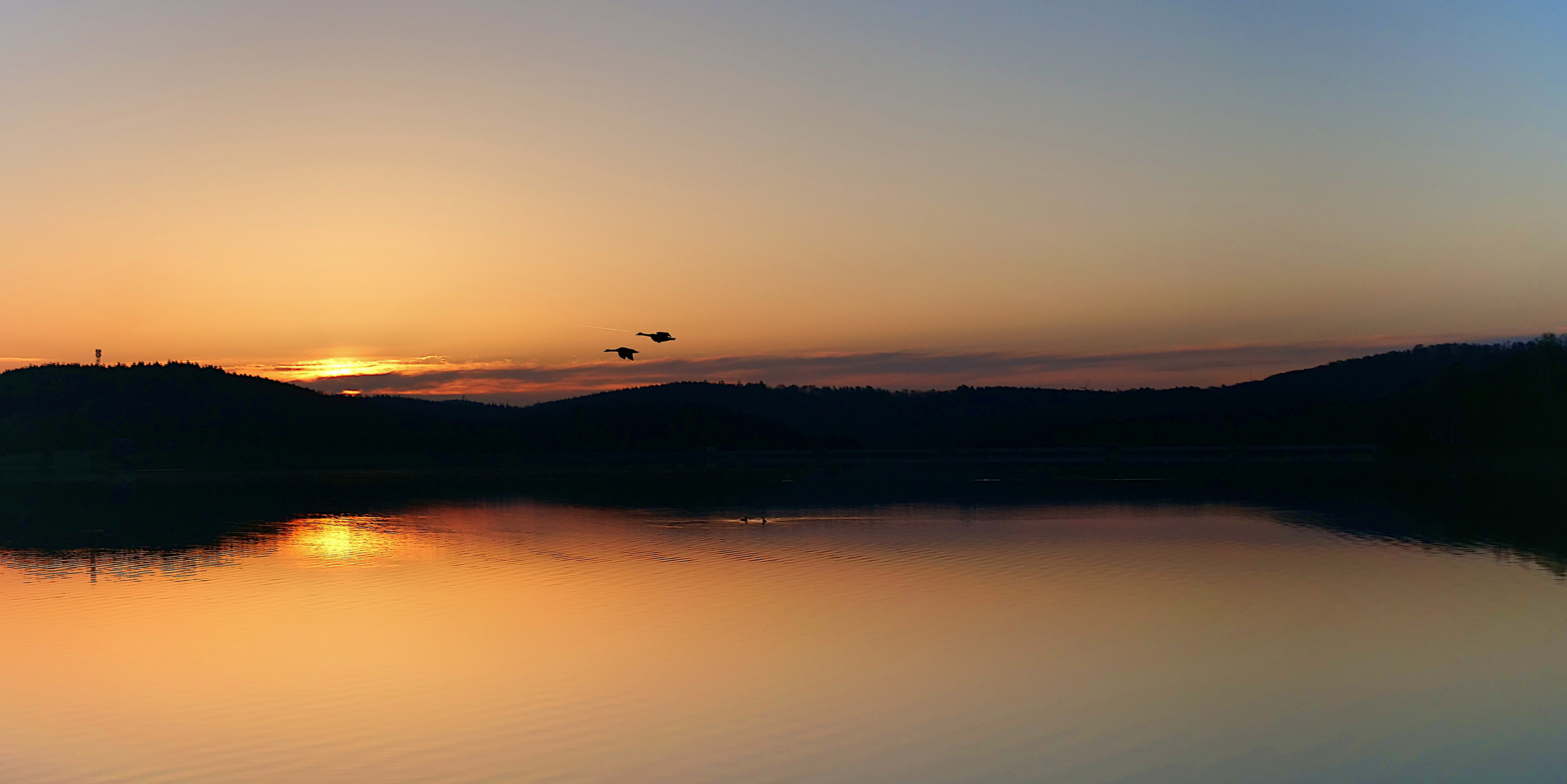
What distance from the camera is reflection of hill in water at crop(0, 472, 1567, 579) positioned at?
3619cm

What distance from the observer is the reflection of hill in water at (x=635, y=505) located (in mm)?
36188

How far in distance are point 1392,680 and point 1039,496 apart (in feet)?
153

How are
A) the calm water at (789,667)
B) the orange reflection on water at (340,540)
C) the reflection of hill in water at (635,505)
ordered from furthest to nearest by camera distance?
the reflection of hill in water at (635,505) → the orange reflection on water at (340,540) → the calm water at (789,667)

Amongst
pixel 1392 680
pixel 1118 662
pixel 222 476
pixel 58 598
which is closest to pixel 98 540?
pixel 58 598

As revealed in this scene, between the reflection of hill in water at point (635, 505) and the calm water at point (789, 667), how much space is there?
2751mm

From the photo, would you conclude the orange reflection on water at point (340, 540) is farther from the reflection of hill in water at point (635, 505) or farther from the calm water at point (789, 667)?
the calm water at point (789, 667)

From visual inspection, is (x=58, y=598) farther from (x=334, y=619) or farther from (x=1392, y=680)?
(x=1392, y=680)

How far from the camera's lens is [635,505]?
59344mm

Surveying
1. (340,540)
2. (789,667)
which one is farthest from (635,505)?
(789,667)

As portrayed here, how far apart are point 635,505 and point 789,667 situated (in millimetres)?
41825

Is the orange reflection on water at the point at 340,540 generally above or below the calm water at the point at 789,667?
above

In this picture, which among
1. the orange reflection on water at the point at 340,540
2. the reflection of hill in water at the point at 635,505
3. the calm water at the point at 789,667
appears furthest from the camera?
the reflection of hill in water at the point at 635,505

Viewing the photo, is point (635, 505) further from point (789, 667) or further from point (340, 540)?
point (789, 667)

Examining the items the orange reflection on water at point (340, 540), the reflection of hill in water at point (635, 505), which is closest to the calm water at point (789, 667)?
the orange reflection on water at point (340, 540)
